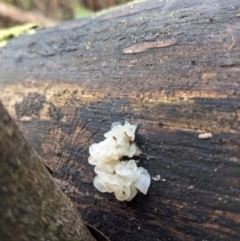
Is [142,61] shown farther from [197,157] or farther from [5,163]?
[5,163]

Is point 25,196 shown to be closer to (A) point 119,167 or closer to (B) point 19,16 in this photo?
(A) point 119,167

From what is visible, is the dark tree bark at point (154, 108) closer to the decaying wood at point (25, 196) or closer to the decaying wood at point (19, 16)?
the decaying wood at point (25, 196)

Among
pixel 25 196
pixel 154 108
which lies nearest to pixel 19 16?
pixel 154 108

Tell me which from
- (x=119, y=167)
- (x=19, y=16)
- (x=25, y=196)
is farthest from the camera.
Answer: (x=19, y=16)

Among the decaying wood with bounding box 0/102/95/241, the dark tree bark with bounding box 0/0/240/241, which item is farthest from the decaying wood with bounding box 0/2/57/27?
the decaying wood with bounding box 0/102/95/241

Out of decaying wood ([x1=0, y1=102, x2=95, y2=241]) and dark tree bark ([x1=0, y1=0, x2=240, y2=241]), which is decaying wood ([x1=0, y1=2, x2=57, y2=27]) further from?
decaying wood ([x1=0, y1=102, x2=95, y2=241])
